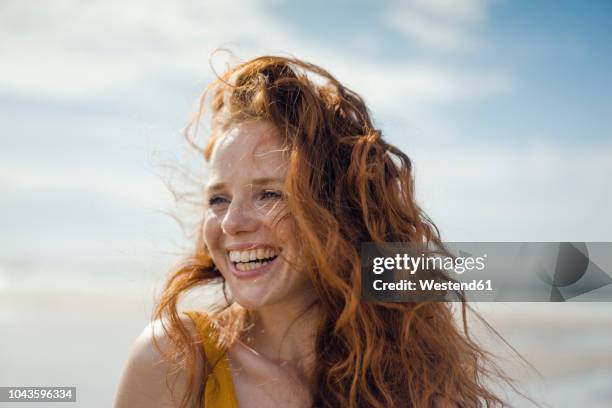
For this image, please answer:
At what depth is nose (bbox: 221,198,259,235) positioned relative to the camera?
9.11ft

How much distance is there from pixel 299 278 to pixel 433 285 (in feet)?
2.16

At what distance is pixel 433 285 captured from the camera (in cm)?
314

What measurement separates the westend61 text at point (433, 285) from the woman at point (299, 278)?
78mm

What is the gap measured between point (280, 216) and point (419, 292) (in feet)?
2.52

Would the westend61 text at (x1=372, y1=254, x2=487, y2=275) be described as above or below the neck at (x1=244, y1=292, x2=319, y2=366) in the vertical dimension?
above

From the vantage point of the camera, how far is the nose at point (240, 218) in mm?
A: 2775

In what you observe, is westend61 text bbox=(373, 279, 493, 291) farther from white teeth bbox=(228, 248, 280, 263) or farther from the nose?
the nose

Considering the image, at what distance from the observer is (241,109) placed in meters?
3.02

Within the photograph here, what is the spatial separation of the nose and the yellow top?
0.54m

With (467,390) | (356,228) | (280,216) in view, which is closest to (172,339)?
(280,216)

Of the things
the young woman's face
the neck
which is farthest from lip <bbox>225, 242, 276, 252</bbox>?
the neck

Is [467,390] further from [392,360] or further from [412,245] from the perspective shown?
[412,245]

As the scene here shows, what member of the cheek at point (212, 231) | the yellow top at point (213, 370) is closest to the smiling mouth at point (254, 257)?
the cheek at point (212, 231)

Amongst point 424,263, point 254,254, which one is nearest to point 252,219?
point 254,254
